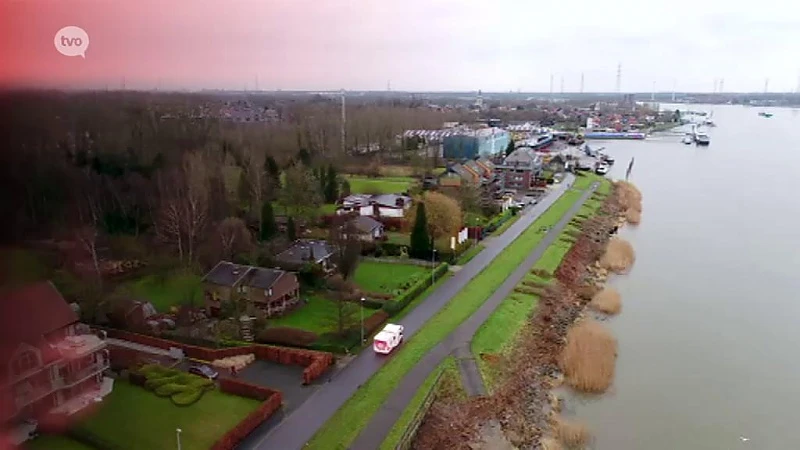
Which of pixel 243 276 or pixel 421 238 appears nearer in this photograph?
pixel 243 276

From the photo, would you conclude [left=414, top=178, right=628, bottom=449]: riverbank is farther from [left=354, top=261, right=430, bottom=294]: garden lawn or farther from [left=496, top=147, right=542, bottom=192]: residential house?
[left=496, top=147, right=542, bottom=192]: residential house

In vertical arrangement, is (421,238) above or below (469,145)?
below

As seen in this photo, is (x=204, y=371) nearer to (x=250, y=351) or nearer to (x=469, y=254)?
(x=250, y=351)

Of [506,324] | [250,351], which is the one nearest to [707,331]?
[506,324]

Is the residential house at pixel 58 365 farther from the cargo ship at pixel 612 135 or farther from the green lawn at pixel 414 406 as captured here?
the cargo ship at pixel 612 135

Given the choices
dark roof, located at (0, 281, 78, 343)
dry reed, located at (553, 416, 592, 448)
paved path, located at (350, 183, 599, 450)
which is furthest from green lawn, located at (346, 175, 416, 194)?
dark roof, located at (0, 281, 78, 343)

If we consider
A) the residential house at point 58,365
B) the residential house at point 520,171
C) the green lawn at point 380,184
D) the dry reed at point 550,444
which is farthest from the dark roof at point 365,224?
the residential house at point 520,171
